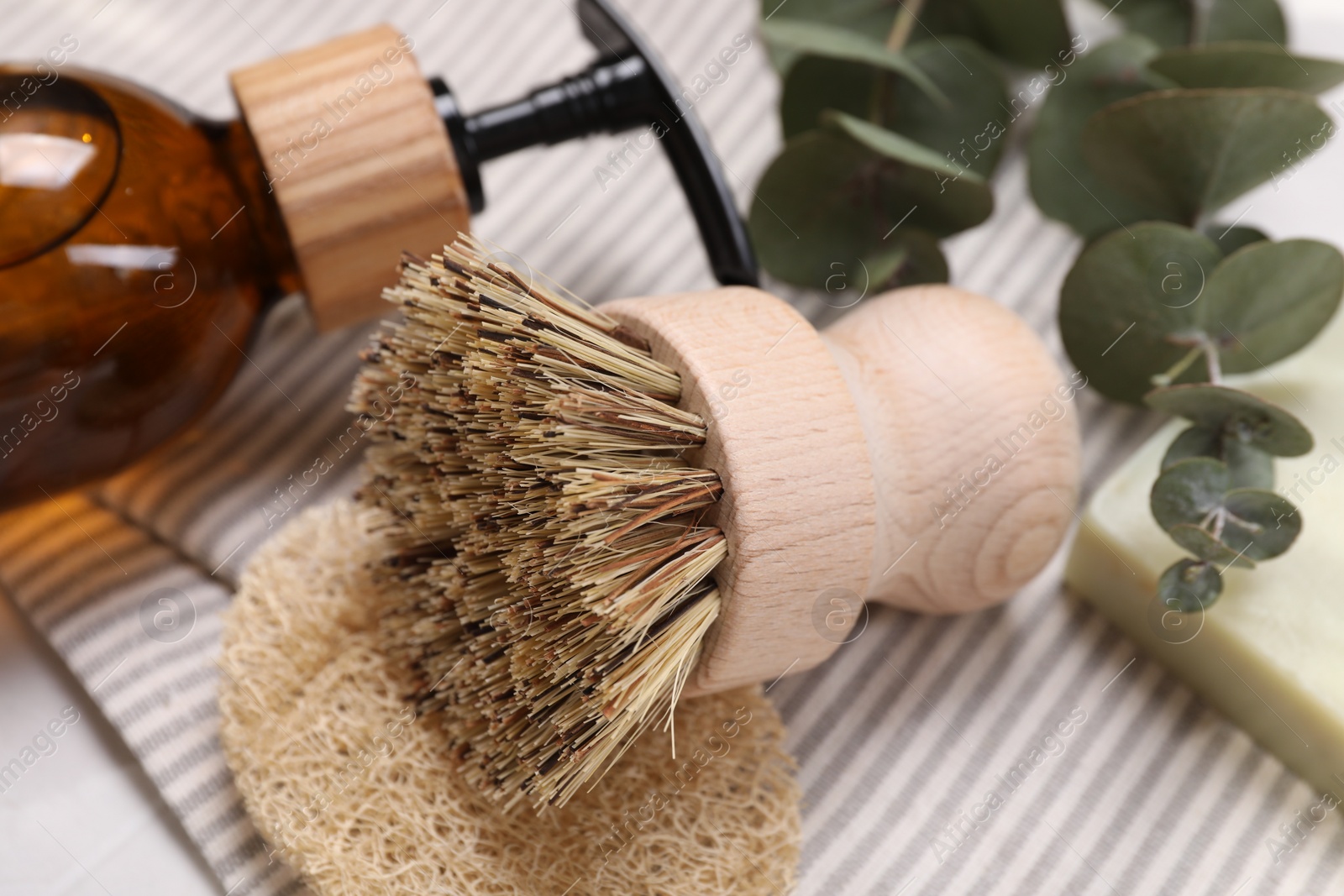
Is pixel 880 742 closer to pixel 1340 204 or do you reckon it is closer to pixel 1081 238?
pixel 1081 238

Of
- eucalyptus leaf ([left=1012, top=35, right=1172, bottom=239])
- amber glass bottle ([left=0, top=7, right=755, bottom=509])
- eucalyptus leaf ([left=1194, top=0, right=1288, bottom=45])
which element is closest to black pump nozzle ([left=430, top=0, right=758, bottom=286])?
amber glass bottle ([left=0, top=7, right=755, bottom=509])

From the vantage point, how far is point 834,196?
22.3 inches

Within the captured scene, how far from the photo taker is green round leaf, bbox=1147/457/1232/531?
1.53ft

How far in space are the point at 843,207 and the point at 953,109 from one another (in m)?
0.09

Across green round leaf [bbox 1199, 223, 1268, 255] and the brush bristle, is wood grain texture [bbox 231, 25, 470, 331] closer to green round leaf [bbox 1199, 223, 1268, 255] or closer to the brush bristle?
the brush bristle

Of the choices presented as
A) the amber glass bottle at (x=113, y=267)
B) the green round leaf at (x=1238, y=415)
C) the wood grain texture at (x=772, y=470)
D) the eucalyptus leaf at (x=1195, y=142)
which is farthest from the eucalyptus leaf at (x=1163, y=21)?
the amber glass bottle at (x=113, y=267)

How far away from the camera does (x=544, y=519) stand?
393 millimetres

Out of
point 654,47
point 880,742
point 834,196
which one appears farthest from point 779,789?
point 654,47

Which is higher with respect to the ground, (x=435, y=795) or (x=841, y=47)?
(x=841, y=47)

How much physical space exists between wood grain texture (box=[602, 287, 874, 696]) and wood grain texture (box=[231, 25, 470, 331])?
0.46 ft

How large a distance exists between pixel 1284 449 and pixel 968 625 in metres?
0.16

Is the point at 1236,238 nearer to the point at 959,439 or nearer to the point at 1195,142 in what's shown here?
the point at 1195,142

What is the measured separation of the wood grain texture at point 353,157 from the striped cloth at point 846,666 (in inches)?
4.2

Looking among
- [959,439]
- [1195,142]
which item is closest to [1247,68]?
[1195,142]
